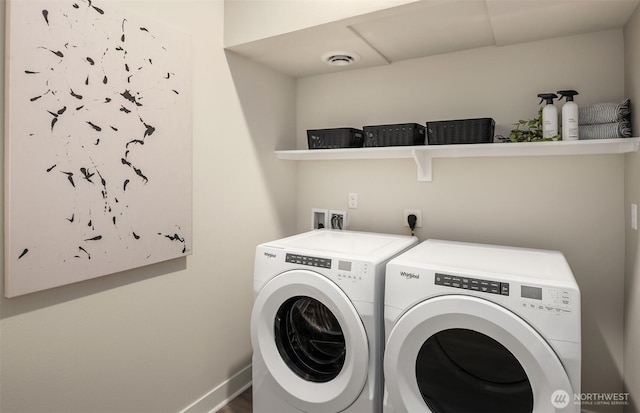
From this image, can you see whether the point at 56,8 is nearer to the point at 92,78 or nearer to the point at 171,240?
the point at 92,78

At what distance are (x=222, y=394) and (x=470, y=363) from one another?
1.42 metres

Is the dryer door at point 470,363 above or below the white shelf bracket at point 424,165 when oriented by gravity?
below

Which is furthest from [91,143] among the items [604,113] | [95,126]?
[604,113]

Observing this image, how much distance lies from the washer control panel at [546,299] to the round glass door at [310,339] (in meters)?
0.82

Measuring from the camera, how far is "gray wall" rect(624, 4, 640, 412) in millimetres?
1498

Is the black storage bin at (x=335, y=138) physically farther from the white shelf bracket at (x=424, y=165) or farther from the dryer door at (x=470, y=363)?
the dryer door at (x=470, y=363)

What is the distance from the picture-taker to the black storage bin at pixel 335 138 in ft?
7.34

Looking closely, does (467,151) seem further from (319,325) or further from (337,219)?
(319,325)

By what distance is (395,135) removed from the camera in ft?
6.86

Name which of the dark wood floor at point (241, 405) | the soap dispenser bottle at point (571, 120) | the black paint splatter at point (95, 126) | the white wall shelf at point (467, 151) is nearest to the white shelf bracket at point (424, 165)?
the white wall shelf at point (467, 151)

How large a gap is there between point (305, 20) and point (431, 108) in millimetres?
924

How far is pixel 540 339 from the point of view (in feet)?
4.06

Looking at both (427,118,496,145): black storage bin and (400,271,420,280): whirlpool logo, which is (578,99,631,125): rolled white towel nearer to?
(427,118,496,145): black storage bin

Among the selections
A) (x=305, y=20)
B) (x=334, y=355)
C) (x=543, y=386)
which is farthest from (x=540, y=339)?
(x=305, y=20)
